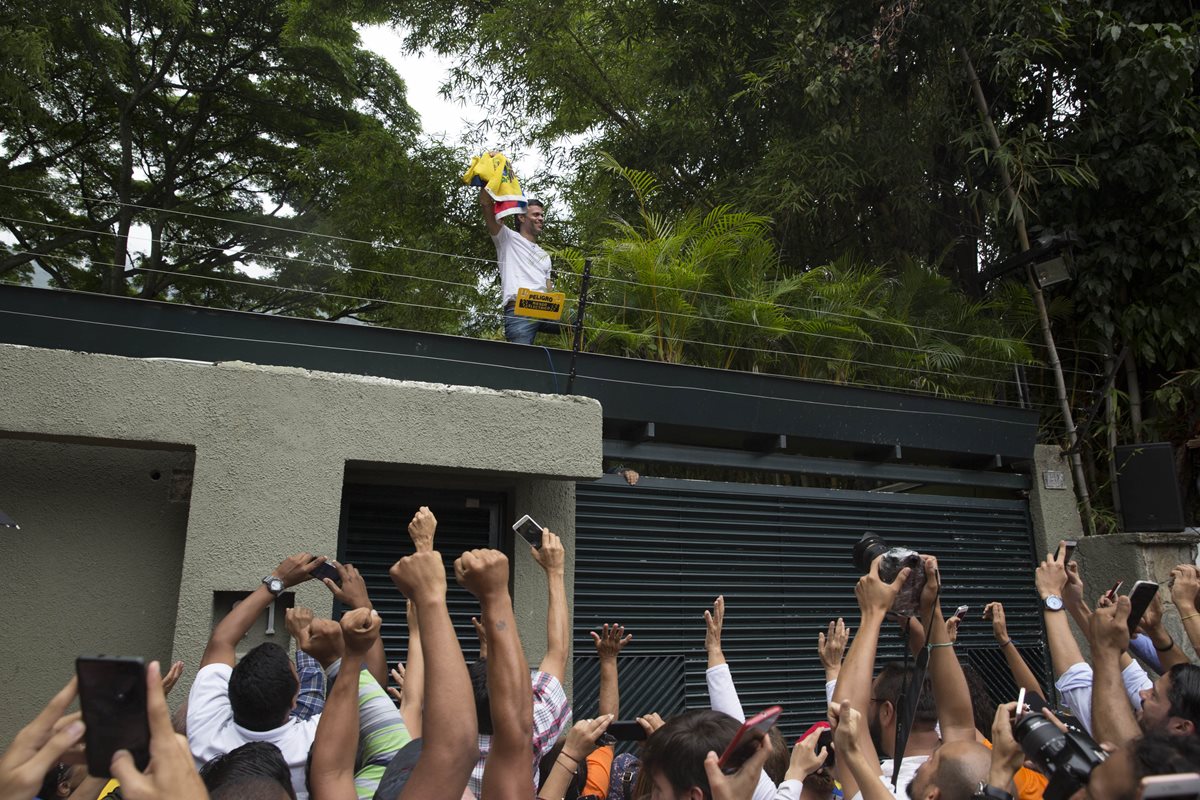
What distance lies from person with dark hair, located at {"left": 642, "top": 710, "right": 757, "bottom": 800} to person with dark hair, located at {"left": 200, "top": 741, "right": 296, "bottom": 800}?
0.99 metres

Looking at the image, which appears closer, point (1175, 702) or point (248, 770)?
point (248, 770)

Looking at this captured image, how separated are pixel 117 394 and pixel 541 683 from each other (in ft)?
11.4

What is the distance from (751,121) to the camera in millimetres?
11352

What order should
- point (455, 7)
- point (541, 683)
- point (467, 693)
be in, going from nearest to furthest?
point (467, 693)
point (541, 683)
point (455, 7)

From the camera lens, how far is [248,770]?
259 cm

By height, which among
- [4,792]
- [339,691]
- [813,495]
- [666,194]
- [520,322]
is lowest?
[4,792]

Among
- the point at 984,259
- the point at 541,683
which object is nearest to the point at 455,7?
the point at 984,259

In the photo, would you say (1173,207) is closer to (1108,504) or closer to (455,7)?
(1108,504)

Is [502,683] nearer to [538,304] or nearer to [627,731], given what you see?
[627,731]

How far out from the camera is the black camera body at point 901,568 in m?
3.70

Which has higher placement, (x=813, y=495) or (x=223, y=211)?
(x=223, y=211)

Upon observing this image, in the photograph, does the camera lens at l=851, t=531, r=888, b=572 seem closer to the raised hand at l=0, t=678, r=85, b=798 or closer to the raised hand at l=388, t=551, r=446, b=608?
the raised hand at l=388, t=551, r=446, b=608

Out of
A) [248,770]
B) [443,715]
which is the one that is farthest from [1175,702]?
[248,770]

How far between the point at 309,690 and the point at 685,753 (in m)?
1.82
